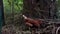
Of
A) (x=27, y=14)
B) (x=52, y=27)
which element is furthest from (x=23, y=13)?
(x=52, y=27)

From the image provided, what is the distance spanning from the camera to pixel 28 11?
115cm

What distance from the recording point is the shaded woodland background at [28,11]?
3.44 feet

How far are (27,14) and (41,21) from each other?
5.8 inches

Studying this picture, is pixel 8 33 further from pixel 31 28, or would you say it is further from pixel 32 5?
pixel 32 5

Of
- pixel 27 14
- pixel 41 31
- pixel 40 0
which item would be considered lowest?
pixel 41 31

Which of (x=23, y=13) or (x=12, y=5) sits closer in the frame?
(x=12, y=5)

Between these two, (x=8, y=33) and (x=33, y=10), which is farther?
(x=33, y=10)

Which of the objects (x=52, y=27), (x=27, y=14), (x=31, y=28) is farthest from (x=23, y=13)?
(x=52, y=27)

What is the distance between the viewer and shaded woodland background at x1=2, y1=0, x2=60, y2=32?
1049 millimetres

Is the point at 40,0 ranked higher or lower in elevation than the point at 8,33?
higher

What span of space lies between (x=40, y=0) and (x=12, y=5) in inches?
9.6

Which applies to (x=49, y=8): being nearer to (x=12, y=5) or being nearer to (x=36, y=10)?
(x=36, y=10)

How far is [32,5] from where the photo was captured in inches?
44.9

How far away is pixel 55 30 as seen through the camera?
1042 mm
